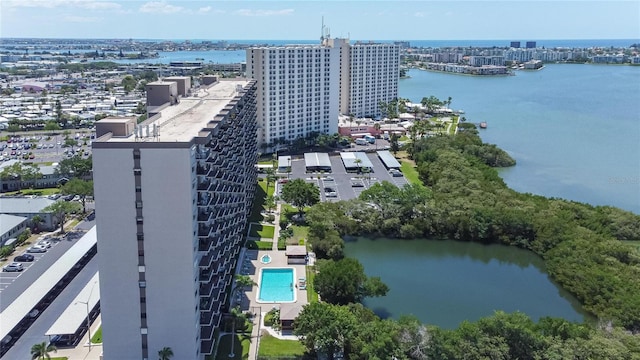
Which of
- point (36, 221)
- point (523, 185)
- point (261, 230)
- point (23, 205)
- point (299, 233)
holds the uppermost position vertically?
point (23, 205)

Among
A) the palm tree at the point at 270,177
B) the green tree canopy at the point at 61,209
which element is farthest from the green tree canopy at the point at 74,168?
the palm tree at the point at 270,177

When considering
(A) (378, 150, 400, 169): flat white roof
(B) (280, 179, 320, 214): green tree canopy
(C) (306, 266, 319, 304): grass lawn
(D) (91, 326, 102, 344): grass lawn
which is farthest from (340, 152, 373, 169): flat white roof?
(D) (91, 326, 102, 344): grass lawn

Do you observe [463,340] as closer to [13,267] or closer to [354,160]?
[13,267]

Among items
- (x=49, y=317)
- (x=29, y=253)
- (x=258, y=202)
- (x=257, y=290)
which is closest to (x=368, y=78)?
(x=258, y=202)

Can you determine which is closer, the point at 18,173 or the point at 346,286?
the point at 346,286

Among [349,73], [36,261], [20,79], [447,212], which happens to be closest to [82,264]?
[36,261]

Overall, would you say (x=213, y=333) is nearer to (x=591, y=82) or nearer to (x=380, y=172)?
(x=380, y=172)

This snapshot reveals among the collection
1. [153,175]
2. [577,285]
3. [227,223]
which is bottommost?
[577,285]
